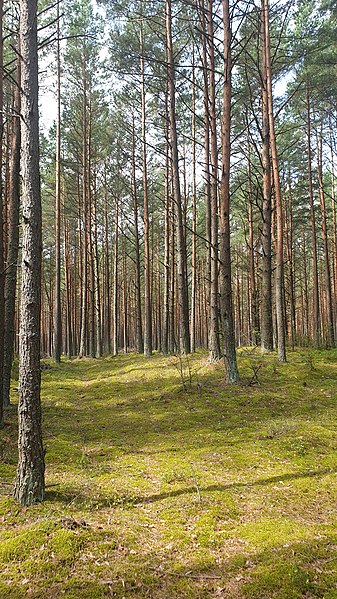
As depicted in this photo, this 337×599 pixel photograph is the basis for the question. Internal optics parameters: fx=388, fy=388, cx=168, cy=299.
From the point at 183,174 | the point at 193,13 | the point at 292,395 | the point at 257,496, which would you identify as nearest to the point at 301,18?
the point at 193,13

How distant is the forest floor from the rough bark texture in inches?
14.0

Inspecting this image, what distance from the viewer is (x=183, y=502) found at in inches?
178

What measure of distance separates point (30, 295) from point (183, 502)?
2987mm

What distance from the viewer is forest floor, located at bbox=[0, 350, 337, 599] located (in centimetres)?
314

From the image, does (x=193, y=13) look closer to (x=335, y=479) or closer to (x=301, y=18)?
(x=301, y=18)

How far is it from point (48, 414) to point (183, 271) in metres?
7.06

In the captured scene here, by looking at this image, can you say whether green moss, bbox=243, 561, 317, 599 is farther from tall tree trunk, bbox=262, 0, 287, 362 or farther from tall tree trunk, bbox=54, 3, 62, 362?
tall tree trunk, bbox=54, 3, 62, 362

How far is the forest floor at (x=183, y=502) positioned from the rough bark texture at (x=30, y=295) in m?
0.36

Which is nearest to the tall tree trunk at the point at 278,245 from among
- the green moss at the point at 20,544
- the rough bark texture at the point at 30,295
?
the rough bark texture at the point at 30,295

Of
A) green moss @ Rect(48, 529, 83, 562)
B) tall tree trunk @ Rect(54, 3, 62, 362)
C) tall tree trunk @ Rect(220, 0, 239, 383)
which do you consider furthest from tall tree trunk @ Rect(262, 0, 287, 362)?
tall tree trunk @ Rect(54, 3, 62, 362)

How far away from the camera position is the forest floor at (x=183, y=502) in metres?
3.14

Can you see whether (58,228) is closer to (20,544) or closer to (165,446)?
(165,446)

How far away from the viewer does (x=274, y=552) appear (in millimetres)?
3412

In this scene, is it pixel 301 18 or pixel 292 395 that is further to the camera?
pixel 301 18
